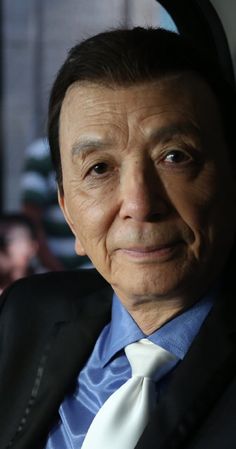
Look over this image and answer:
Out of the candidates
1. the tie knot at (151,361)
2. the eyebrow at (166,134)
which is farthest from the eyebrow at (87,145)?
the tie knot at (151,361)

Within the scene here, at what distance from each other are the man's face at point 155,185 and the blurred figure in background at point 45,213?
2.58 meters

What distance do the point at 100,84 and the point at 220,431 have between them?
0.71 m

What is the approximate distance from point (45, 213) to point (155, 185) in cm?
276

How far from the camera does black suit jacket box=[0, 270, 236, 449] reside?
1419 mm

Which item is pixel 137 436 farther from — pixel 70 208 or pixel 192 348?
pixel 70 208

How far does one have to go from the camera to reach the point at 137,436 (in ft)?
4.77

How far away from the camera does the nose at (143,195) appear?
141cm

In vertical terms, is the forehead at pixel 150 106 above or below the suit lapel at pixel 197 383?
above

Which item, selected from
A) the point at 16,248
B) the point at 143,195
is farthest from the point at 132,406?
the point at 16,248

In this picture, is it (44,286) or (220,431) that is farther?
(44,286)

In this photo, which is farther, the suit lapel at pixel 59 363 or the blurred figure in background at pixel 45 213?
the blurred figure in background at pixel 45 213

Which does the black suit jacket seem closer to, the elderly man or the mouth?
the elderly man

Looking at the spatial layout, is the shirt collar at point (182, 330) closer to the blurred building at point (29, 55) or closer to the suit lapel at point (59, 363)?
the suit lapel at point (59, 363)

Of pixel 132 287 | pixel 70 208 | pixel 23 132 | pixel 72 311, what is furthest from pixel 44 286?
pixel 23 132
